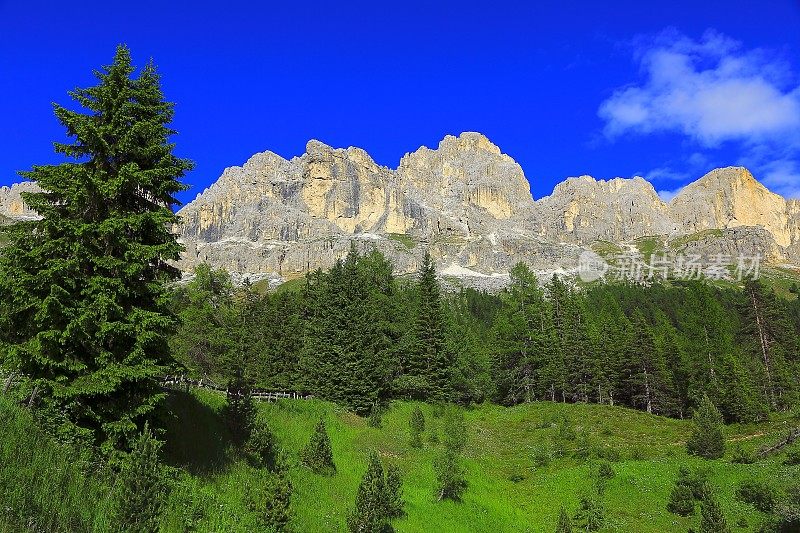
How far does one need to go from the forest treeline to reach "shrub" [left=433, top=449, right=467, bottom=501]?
54.2 feet

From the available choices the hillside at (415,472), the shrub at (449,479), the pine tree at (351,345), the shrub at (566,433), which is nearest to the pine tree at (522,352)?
the hillside at (415,472)

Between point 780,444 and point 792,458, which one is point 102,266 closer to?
point 792,458

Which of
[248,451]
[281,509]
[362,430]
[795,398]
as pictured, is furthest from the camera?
[795,398]

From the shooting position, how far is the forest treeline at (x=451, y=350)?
43.9 metres

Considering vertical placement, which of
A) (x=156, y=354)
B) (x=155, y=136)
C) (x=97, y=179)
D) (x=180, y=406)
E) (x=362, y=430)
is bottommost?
(x=362, y=430)

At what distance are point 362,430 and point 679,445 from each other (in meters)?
24.1

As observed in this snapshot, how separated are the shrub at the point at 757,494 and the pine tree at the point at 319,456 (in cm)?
1980

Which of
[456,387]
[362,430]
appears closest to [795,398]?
[456,387]

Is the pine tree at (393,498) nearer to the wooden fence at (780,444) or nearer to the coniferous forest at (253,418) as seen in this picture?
the coniferous forest at (253,418)

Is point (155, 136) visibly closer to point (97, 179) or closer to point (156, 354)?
point (97, 179)

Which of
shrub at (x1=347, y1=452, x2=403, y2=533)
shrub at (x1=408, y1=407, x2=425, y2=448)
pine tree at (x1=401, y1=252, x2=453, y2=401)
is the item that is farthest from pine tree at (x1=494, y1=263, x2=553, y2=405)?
shrub at (x1=347, y1=452, x2=403, y2=533)

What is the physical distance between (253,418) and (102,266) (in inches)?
398

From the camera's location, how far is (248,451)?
20828 mm

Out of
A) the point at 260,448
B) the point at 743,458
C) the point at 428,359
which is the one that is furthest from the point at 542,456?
the point at 260,448
